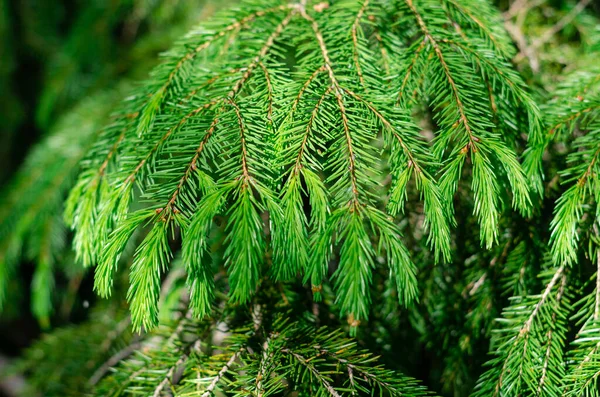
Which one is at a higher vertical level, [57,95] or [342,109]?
[342,109]

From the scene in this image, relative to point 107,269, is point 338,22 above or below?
above

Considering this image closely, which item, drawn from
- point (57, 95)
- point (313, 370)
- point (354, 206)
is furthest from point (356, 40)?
point (57, 95)

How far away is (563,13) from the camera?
1177mm

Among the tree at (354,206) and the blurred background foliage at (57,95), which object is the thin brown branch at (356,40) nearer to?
the tree at (354,206)

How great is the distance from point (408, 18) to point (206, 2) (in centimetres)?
104

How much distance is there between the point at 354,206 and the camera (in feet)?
A: 1.86

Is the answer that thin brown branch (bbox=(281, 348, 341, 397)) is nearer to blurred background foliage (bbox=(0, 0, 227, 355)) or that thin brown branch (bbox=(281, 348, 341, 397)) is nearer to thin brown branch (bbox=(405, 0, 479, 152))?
thin brown branch (bbox=(405, 0, 479, 152))

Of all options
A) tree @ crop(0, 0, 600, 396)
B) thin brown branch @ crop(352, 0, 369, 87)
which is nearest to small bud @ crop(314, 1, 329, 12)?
tree @ crop(0, 0, 600, 396)

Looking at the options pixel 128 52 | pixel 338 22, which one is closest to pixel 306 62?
pixel 338 22

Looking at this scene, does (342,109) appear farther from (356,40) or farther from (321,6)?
(321,6)

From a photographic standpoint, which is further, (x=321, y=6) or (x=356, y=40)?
(x=321, y=6)

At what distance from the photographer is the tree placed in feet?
1.89

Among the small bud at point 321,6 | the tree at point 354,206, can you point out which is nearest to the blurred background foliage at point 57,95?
the tree at point 354,206

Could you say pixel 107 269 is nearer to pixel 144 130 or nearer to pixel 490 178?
pixel 144 130
